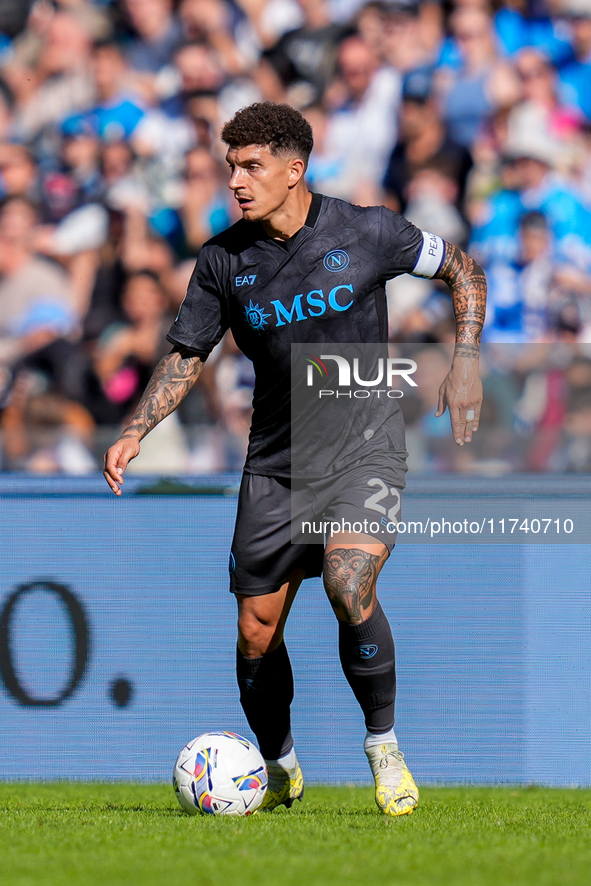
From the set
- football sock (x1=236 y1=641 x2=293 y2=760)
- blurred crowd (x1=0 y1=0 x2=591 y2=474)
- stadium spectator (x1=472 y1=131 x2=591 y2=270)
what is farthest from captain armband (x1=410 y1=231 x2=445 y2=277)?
stadium spectator (x1=472 y1=131 x2=591 y2=270)

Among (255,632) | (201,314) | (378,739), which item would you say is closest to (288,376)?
(201,314)

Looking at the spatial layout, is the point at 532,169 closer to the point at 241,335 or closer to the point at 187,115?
the point at 187,115

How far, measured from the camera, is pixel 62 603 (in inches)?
210

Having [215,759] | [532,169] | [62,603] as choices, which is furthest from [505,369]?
[215,759]

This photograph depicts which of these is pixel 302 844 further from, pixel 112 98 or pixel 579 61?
pixel 579 61

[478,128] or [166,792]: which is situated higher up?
[478,128]

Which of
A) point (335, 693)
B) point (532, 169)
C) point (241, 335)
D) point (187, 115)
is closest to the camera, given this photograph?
point (241, 335)

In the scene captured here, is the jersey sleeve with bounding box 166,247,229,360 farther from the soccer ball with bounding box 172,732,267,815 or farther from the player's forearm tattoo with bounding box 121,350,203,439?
the soccer ball with bounding box 172,732,267,815

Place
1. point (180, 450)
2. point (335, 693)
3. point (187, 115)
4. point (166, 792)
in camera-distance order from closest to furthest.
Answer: point (166, 792) → point (335, 693) → point (180, 450) → point (187, 115)

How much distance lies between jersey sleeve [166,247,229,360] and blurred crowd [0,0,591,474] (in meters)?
2.39

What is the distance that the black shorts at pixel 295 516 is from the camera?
4008mm

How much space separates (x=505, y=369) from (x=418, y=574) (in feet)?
6.97

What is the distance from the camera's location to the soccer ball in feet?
12.9

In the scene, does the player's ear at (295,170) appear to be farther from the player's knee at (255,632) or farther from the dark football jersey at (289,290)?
the player's knee at (255,632)
